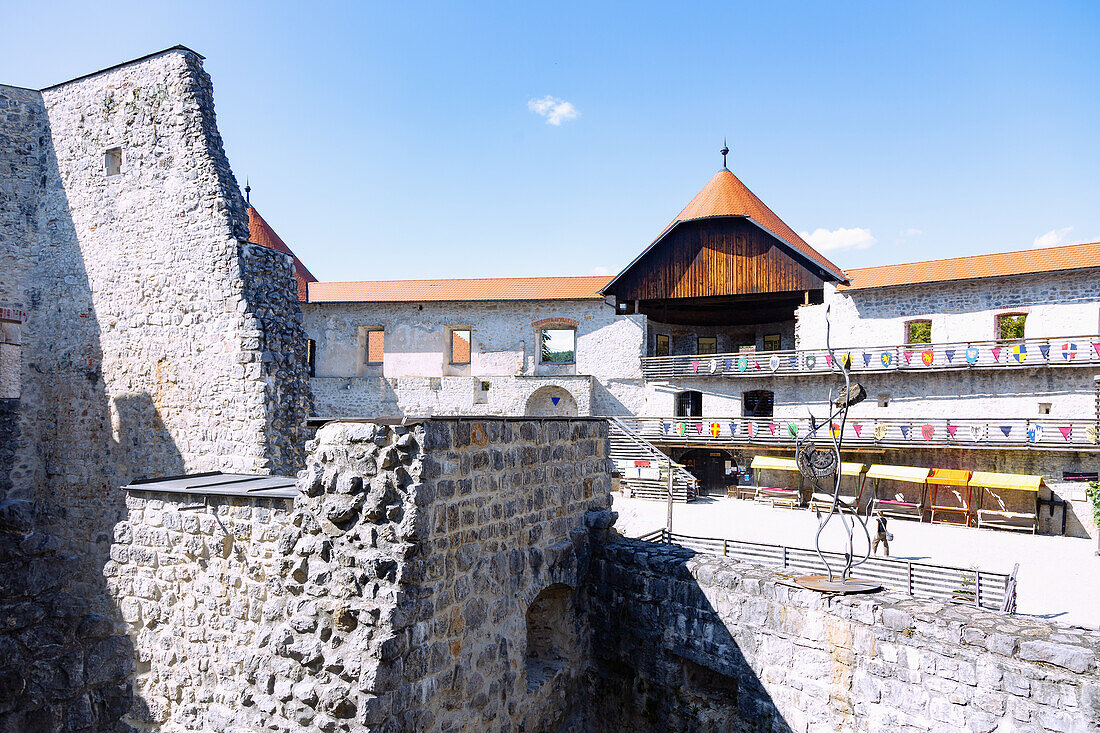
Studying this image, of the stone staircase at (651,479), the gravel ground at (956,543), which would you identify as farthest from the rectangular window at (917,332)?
the stone staircase at (651,479)

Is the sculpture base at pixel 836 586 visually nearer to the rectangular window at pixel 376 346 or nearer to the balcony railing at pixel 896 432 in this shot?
the balcony railing at pixel 896 432

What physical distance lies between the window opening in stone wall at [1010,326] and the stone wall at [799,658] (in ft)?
60.8

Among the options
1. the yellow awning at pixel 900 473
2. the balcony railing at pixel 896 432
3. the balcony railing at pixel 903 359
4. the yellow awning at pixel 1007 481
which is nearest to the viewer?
the yellow awning at pixel 1007 481

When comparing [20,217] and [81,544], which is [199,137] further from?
[81,544]

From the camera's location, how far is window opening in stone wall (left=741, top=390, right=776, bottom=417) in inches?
897

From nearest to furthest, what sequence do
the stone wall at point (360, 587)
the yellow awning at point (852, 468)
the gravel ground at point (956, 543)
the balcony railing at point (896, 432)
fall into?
the stone wall at point (360, 587)
the gravel ground at point (956, 543)
the balcony railing at point (896, 432)
the yellow awning at point (852, 468)

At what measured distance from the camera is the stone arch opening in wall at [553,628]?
17.7 ft

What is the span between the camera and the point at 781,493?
64.6 feet

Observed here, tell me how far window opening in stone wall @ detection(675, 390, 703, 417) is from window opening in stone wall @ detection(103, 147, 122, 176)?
18058 mm

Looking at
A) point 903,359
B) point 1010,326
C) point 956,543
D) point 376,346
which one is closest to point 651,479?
point 956,543

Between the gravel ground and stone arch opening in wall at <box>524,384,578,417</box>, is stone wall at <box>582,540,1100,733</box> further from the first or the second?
stone arch opening in wall at <box>524,384,578,417</box>

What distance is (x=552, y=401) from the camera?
2395 cm

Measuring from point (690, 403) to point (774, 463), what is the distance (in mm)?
4299

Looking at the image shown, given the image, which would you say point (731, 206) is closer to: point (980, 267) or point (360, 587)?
point (980, 267)
